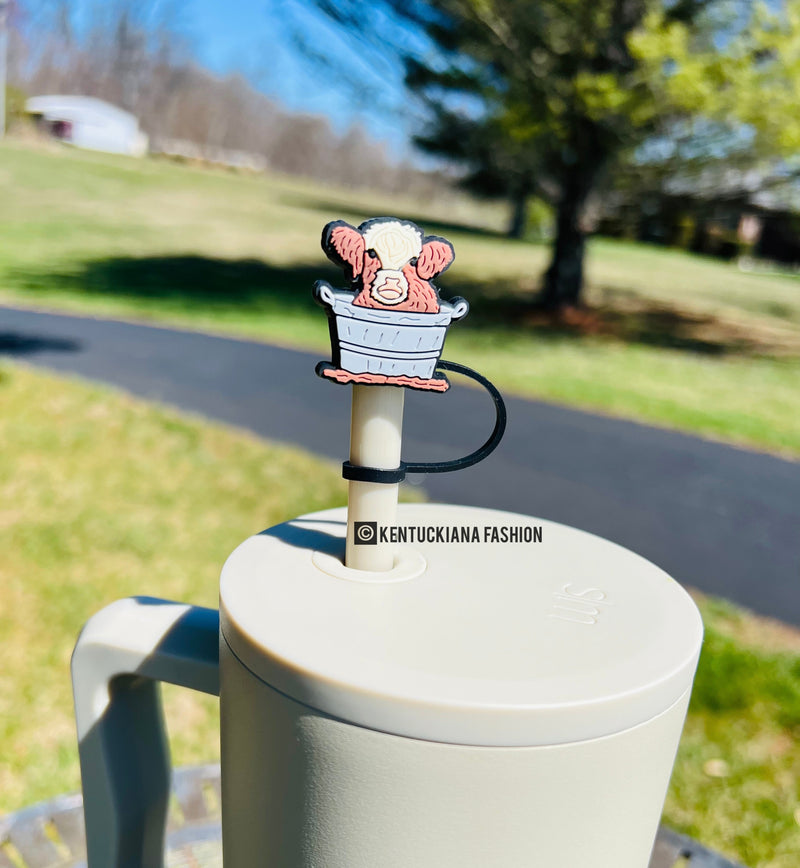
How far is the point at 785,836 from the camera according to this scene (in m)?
2.75

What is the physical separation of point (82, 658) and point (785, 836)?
2544 millimetres

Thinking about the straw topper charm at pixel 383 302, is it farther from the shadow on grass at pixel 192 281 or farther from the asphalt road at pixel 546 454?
the shadow on grass at pixel 192 281

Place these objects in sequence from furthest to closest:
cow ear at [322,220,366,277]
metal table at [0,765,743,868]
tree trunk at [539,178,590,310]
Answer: tree trunk at [539,178,590,310] → metal table at [0,765,743,868] → cow ear at [322,220,366,277]

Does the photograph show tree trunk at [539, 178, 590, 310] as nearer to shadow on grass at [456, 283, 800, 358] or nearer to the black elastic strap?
shadow on grass at [456, 283, 800, 358]

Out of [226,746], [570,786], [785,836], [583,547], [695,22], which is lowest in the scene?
[785,836]

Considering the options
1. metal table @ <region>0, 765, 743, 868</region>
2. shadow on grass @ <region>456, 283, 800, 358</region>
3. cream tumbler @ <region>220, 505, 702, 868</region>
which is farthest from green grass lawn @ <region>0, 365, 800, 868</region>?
shadow on grass @ <region>456, 283, 800, 358</region>

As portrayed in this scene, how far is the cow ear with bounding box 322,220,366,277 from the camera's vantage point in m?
1.21

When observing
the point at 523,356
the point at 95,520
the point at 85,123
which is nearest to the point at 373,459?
the point at 95,520

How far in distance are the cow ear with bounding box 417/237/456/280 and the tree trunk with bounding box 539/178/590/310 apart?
11745 millimetres

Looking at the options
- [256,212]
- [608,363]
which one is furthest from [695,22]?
[256,212]

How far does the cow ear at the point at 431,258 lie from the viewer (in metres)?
1.25

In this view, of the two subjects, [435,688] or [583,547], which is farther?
[583,547]

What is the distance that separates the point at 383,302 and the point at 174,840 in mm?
1603

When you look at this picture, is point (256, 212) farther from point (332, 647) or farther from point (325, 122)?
point (325, 122)
